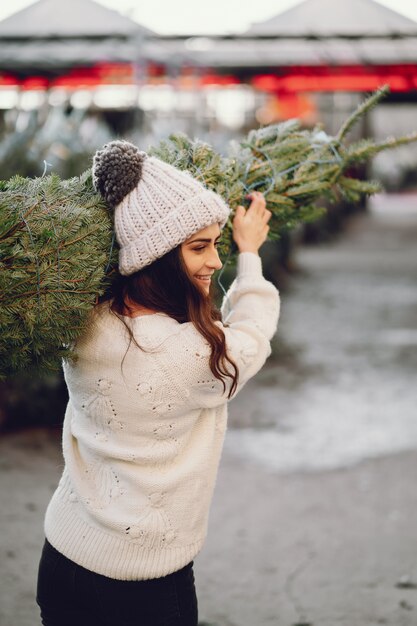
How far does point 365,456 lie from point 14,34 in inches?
317

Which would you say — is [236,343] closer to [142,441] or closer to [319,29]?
[142,441]

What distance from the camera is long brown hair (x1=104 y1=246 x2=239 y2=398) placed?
189 centimetres

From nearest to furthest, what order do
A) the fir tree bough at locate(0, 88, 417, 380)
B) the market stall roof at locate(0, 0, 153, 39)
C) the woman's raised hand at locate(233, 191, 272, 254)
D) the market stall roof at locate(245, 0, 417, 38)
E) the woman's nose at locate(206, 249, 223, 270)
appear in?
1. the fir tree bough at locate(0, 88, 417, 380)
2. the woman's nose at locate(206, 249, 223, 270)
3. the woman's raised hand at locate(233, 191, 272, 254)
4. the market stall roof at locate(245, 0, 417, 38)
5. the market stall roof at locate(0, 0, 153, 39)

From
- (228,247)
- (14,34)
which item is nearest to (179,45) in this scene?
(14,34)

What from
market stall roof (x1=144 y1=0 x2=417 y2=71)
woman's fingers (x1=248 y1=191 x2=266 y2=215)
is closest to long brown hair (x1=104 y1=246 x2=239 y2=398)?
woman's fingers (x1=248 y1=191 x2=266 y2=215)

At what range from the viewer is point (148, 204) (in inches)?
74.5

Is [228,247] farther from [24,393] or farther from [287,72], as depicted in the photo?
[287,72]

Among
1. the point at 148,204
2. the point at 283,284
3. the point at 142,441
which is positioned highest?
the point at 148,204

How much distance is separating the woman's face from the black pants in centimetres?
75

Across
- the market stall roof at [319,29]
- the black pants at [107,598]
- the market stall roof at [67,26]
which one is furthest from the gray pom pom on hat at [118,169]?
the market stall roof at [319,29]

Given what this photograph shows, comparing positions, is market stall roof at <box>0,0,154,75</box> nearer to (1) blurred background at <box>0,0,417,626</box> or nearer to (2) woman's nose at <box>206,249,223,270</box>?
(1) blurred background at <box>0,0,417,626</box>

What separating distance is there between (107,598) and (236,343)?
699mm

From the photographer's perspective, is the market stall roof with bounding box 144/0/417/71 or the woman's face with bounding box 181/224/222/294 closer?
the woman's face with bounding box 181/224/222/294

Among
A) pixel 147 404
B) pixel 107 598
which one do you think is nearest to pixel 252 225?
pixel 147 404
